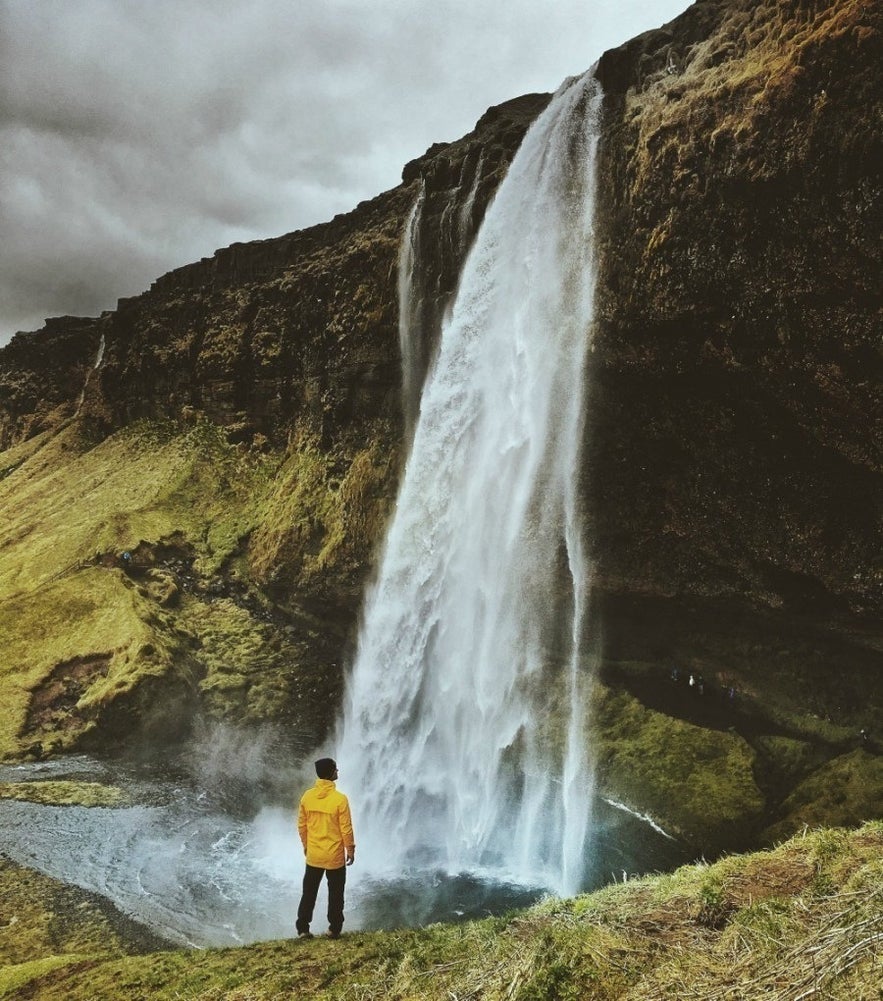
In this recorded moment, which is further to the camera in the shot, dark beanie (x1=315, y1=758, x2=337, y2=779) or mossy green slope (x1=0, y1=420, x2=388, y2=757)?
mossy green slope (x1=0, y1=420, x2=388, y2=757)

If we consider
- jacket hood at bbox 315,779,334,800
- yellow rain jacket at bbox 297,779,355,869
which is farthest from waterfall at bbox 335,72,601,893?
jacket hood at bbox 315,779,334,800

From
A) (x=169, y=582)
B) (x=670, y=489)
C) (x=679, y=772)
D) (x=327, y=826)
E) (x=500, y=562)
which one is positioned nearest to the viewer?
(x=327, y=826)

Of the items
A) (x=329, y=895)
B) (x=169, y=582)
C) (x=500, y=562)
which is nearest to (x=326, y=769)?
(x=329, y=895)

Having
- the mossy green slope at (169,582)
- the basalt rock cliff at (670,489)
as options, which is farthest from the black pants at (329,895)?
the mossy green slope at (169,582)

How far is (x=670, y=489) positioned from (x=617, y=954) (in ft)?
42.2

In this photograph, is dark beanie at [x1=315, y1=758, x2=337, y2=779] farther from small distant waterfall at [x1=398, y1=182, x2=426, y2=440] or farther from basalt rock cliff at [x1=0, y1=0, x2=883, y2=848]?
small distant waterfall at [x1=398, y1=182, x2=426, y2=440]

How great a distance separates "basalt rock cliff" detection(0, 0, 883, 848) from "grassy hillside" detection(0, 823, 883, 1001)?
783 centimetres

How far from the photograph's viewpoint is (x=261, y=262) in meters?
38.1

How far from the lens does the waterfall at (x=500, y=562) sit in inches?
622

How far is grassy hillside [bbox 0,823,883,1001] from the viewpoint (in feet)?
11.6

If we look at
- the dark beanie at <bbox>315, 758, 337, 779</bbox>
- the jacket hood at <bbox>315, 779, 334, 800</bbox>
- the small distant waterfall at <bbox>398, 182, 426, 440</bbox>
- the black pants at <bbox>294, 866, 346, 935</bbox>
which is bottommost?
Answer: the black pants at <bbox>294, 866, 346, 935</bbox>

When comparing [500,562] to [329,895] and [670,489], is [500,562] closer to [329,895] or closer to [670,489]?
[670,489]

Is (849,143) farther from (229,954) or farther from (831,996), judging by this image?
(229,954)

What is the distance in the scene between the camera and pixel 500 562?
17516 mm
